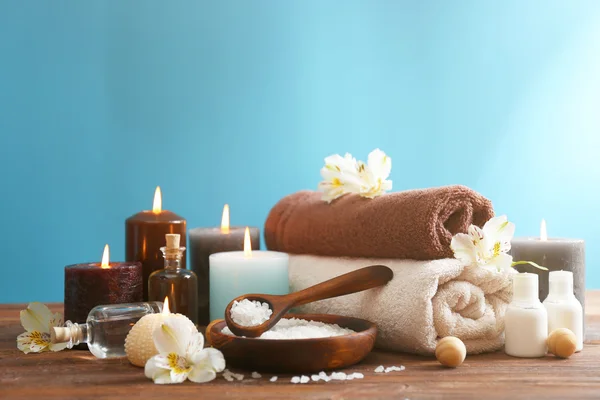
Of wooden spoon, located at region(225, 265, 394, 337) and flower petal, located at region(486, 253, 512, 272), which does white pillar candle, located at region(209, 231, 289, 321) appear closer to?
wooden spoon, located at region(225, 265, 394, 337)

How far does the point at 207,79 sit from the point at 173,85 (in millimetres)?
81

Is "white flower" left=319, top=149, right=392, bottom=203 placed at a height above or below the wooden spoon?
above

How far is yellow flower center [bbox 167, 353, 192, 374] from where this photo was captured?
68cm

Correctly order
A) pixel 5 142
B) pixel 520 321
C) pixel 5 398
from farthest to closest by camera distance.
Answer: pixel 5 142 → pixel 520 321 → pixel 5 398

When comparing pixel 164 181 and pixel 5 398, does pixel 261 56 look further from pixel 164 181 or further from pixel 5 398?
pixel 5 398

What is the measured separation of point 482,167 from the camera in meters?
1.67

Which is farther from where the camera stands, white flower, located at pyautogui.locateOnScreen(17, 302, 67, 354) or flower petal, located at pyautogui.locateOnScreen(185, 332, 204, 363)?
white flower, located at pyautogui.locateOnScreen(17, 302, 67, 354)

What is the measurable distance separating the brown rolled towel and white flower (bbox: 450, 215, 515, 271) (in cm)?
3

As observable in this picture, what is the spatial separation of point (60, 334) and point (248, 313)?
0.23m

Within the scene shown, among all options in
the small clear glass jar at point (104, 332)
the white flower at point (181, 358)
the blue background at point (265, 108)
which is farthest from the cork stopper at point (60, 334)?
the blue background at point (265, 108)

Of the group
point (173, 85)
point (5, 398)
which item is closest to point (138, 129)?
point (173, 85)

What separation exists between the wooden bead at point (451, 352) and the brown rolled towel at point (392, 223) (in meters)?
0.13

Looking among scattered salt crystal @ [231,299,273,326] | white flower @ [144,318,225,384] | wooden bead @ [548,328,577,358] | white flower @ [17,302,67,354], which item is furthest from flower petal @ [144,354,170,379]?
wooden bead @ [548,328,577,358]

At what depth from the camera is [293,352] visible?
685mm
